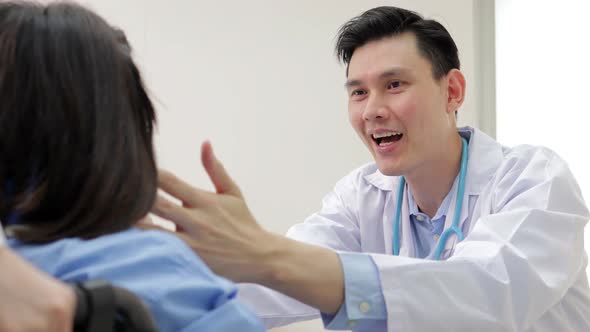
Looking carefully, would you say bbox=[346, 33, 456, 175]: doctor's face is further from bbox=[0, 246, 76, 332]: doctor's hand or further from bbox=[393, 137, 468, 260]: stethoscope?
bbox=[0, 246, 76, 332]: doctor's hand

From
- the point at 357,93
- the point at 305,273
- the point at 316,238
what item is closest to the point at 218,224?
the point at 305,273

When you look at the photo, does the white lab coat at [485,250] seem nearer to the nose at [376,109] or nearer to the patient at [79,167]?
A: the nose at [376,109]

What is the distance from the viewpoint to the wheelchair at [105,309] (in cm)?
57

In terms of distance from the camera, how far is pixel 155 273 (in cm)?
72

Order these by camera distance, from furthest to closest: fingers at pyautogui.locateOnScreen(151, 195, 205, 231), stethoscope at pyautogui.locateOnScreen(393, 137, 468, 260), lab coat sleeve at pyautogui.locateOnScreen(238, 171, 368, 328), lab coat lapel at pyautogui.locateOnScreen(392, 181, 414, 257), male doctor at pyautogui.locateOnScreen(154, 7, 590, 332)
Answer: lab coat lapel at pyautogui.locateOnScreen(392, 181, 414, 257) < stethoscope at pyautogui.locateOnScreen(393, 137, 468, 260) < lab coat sleeve at pyautogui.locateOnScreen(238, 171, 368, 328) < male doctor at pyautogui.locateOnScreen(154, 7, 590, 332) < fingers at pyautogui.locateOnScreen(151, 195, 205, 231)

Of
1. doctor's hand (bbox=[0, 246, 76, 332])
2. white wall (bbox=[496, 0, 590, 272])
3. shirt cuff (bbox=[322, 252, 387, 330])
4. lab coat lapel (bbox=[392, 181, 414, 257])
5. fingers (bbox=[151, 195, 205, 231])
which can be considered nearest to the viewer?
doctor's hand (bbox=[0, 246, 76, 332])

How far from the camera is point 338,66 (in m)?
2.93

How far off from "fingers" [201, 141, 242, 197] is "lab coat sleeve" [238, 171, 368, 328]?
1.40 ft

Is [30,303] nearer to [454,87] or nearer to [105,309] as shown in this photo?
[105,309]

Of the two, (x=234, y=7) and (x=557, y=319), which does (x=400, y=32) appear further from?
(x=234, y=7)

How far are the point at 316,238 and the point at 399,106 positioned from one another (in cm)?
39

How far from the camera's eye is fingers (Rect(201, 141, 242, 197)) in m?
1.03

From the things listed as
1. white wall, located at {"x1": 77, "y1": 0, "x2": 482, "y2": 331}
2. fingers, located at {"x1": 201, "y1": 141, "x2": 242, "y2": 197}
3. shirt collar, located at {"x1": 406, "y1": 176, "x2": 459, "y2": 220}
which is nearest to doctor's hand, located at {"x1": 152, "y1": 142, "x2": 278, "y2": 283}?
fingers, located at {"x1": 201, "y1": 141, "x2": 242, "y2": 197}

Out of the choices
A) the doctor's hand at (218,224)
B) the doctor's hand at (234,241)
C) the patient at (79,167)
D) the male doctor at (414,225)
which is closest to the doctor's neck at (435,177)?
the male doctor at (414,225)
